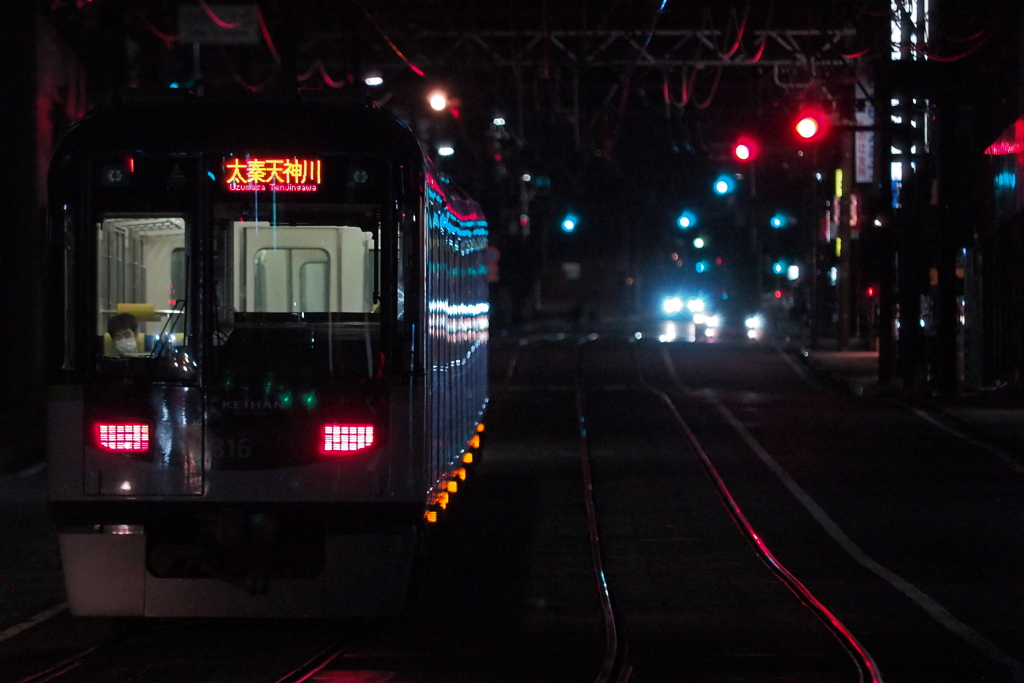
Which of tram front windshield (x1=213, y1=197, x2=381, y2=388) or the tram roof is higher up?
the tram roof

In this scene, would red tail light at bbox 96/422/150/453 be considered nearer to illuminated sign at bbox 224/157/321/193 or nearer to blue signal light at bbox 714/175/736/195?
illuminated sign at bbox 224/157/321/193

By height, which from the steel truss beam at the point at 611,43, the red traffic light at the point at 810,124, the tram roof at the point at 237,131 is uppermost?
the steel truss beam at the point at 611,43

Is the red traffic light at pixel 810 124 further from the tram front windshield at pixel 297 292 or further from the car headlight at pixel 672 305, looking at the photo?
the car headlight at pixel 672 305

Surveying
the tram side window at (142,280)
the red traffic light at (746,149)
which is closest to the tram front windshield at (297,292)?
the tram side window at (142,280)

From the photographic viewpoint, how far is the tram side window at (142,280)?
7.71 m

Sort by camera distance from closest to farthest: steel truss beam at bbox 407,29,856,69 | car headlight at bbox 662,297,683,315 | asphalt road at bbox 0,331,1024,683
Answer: asphalt road at bbox 0,331,1024,683 < steel truss beam at bbox 407,29,856,69 < car headlight at bbox 662,297,683,315

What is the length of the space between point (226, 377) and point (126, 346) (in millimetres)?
606

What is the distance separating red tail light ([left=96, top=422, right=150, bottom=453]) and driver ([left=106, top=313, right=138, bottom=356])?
42cm

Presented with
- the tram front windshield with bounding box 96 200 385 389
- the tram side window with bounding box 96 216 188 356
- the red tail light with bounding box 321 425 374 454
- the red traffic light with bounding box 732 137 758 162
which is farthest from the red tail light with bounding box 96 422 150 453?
the red traffic light with bounding box 732 137 758 162

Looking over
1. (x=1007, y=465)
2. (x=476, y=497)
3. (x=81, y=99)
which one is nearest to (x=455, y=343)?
(x=476, y=497)

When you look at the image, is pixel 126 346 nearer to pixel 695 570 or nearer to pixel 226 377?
pixel 226 377

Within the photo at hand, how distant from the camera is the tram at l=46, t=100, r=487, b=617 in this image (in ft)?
25.1

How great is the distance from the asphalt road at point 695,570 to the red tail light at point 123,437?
118 centimetres

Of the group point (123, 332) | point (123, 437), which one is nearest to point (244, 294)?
point (123, 332)
